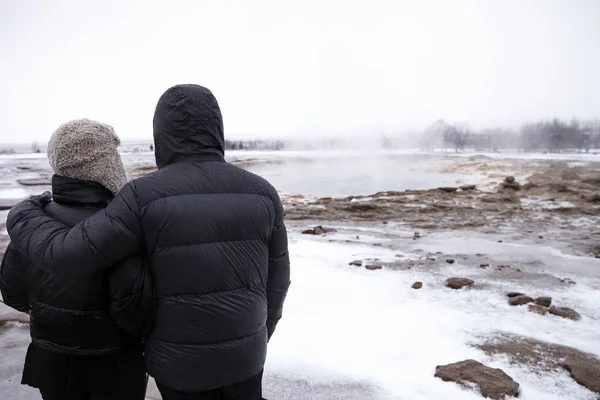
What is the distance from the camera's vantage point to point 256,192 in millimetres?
1657

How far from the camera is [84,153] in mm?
1741

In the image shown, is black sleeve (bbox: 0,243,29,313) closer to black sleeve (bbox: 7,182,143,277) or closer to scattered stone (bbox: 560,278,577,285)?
black sleeve (bbox: 7,182,143,277)

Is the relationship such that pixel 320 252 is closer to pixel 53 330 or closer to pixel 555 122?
pixel 53 330

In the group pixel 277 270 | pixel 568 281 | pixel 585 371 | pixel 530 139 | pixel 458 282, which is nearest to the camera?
pixel 277 270

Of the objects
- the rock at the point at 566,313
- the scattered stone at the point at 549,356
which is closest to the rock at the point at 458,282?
the rock at the point at 566,313

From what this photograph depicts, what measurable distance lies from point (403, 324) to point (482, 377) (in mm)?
1254

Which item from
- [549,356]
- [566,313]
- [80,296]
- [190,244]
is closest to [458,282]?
[566,313]

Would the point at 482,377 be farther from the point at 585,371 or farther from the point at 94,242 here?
the point at 94,242

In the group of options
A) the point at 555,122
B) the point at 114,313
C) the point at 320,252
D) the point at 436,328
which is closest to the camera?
the point at 114,313

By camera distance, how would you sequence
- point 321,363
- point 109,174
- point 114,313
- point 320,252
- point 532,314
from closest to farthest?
point 114,313, point 109,174, point 321,363, point 532,314, point 320,252

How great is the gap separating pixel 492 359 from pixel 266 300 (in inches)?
117

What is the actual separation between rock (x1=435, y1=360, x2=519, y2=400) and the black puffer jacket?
8.71ft

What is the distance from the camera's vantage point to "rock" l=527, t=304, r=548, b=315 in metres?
5.00

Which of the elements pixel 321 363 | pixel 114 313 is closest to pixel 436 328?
pixel 321 363
